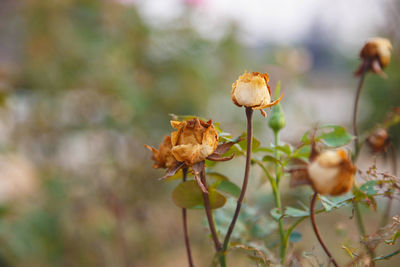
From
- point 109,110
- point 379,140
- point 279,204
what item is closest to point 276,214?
point 279,204

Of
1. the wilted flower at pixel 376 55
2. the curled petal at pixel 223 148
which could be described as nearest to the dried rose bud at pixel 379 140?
the wilted flower at pixel 376 55

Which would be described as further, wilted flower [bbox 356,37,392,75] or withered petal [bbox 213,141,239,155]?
wilted flower [bbox 356,37,392,75]

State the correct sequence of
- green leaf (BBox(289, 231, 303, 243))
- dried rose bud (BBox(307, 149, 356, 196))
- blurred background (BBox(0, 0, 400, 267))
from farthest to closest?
blurred background (BBox(0, 0, 400, 267)), green leaf (BBox(289, 231, 303, 243)), dried rose bud (BBox(307, 149, 356, 196))

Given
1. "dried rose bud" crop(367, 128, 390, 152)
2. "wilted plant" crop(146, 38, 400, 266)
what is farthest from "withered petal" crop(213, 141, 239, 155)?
"dried rose bud" crop(367, 128, 390, 152)

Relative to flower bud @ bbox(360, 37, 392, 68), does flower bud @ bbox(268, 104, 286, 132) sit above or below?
below

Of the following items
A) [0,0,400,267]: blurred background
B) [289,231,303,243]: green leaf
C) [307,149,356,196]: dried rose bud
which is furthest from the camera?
[0,0,400,267]: blurred background

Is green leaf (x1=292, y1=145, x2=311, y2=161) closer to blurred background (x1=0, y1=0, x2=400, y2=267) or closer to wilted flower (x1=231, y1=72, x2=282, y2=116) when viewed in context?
wilted flower (x1=231, y1=72, x2=282, y2=116)

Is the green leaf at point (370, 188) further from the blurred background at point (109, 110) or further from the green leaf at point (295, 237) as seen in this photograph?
the blurred background at point (109, 110)
